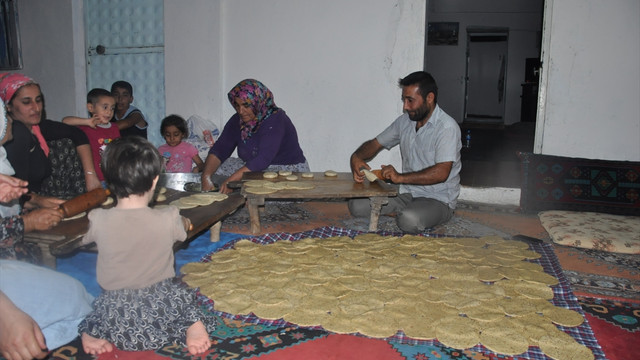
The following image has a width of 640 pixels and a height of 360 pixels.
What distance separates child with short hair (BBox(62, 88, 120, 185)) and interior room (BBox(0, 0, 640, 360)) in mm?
684

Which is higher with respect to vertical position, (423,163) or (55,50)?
(55,50)

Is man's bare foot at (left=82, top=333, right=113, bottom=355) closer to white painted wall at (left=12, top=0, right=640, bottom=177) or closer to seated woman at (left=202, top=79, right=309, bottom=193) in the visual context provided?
seated woman at (left=202, top=79, right=309, bottom=193)

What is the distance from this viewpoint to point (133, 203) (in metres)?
2.08

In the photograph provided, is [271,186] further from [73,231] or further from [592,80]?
[592,80]

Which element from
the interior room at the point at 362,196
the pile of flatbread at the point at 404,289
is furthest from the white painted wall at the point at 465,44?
the pile of flatbread at the point at 404,289

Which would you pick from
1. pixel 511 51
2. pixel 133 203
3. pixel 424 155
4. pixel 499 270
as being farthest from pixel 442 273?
pixel 511 51

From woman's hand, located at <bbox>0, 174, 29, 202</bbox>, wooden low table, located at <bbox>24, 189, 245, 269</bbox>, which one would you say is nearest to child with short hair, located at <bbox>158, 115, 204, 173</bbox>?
wooden low table, located at <bbox>24, 189, 245, 269</bbox>

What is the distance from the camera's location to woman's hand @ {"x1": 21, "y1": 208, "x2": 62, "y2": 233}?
2.53 m

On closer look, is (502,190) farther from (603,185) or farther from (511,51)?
(511,51)

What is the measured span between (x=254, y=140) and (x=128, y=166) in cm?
271

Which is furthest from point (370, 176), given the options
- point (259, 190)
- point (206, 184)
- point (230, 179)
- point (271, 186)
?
point (206, 184)

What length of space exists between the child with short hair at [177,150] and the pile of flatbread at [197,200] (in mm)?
1731

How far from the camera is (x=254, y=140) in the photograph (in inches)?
184

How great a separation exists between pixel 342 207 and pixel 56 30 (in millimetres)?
4973
